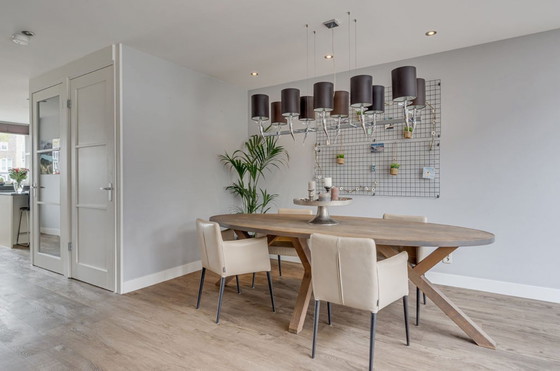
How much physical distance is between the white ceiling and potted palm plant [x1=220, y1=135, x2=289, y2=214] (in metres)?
1.11

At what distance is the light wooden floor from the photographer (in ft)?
6.29

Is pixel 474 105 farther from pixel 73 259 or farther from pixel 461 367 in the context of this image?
pixel 73 259

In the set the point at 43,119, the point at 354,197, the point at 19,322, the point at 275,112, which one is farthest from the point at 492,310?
the point at 43,119

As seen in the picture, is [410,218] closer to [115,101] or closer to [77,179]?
[115,101]

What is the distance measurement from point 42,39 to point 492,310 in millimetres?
4774

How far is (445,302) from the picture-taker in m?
2.21

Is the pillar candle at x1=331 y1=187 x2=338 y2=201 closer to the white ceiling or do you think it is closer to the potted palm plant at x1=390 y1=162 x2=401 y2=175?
the potted palm plant at x1=390 y1=162 x2=401 y2=175

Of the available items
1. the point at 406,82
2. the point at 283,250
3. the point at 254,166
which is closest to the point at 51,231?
the point at 254,166

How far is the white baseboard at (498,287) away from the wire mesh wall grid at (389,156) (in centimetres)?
89

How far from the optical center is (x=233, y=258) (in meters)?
2.53

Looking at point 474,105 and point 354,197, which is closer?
point 474,105

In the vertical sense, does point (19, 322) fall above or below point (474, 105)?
below

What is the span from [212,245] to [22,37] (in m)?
2.59

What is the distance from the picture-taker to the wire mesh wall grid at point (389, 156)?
341 cm
